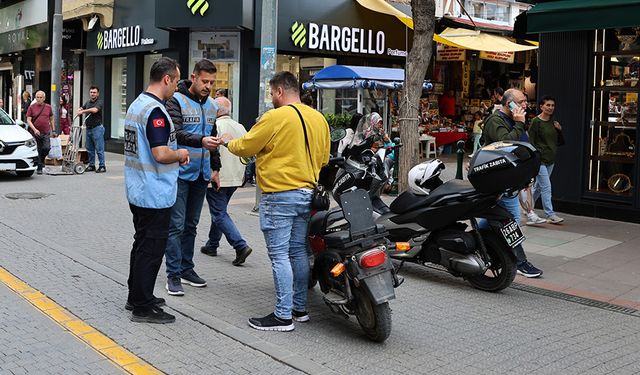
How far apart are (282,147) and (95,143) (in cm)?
1226

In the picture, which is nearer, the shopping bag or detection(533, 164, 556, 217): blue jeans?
detection(533, 164, 556, 217): blue jeans

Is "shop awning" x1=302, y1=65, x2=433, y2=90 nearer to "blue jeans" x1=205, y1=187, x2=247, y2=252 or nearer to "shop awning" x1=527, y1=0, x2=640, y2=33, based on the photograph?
"shop awning" x1=527, y1=0, x2=640, y2=33

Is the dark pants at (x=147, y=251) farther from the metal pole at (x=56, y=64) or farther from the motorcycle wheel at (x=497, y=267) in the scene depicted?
the metal pole at (x=56, y=64)

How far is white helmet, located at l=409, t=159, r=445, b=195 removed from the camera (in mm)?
7027

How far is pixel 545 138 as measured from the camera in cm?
1011

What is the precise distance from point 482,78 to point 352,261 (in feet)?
60.6

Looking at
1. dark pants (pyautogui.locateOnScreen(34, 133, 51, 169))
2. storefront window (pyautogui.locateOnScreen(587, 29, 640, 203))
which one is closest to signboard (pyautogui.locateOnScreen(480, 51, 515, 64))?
storefront window (pyautogui.locateOnScreen(587, 29, 640, 203))

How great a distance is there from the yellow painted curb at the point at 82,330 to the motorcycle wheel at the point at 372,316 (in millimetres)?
1496

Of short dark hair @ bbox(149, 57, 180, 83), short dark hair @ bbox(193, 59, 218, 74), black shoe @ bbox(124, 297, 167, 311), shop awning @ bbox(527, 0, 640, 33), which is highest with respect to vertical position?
shop awning @ bbox(527, 0, 640, 33)

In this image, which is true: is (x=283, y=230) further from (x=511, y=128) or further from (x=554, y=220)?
(x=554, y=220)

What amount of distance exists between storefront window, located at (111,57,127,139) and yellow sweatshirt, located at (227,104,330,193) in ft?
56.6

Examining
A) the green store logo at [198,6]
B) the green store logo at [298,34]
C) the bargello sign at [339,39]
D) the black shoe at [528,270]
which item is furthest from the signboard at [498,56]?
the black shoe at [528,270]

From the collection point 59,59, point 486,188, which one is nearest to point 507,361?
point 486,188

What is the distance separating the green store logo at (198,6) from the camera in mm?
17297
